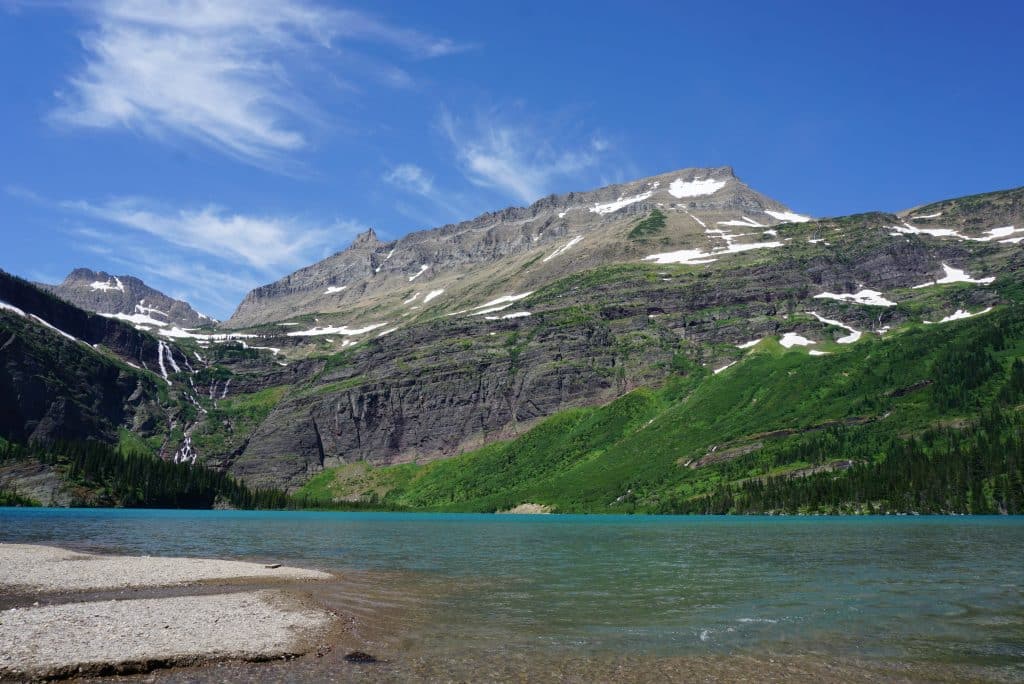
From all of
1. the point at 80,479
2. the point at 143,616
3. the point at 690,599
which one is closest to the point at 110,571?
the point at 143,616

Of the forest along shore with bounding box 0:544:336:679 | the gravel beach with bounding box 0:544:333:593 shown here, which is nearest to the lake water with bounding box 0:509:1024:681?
the forest along shore with bounding box 0:544:336:679

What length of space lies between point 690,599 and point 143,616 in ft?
88.8

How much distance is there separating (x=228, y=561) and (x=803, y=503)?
479ft

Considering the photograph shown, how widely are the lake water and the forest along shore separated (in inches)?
155

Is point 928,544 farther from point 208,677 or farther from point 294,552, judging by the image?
point 208,677

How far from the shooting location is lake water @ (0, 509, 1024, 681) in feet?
83.8

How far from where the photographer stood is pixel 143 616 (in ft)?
98.2

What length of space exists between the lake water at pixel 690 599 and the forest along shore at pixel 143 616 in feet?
12.9

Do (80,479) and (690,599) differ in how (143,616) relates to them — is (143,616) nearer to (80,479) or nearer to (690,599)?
(690,599)

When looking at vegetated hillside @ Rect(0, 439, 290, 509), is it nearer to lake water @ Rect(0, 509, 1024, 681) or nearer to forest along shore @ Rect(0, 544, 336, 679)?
lake water @ Rect(0, 509, 1024, 681)

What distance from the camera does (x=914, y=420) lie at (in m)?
197

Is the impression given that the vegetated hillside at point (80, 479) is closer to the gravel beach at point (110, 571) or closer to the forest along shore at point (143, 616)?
the gravel beach at point (110, 571)

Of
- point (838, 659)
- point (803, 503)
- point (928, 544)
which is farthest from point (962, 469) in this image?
point (838, 659)

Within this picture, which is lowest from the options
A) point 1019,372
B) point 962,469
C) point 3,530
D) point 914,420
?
point 3,530
